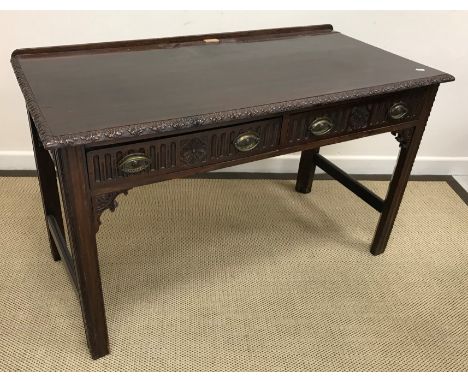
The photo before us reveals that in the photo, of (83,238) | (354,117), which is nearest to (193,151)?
(83,238)

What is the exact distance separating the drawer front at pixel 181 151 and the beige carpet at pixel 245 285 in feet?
2.02

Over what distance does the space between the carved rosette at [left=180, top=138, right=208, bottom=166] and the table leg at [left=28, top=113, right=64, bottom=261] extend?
1.72 ft

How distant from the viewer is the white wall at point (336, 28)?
1886mm

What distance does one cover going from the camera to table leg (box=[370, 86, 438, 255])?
156 centimetres

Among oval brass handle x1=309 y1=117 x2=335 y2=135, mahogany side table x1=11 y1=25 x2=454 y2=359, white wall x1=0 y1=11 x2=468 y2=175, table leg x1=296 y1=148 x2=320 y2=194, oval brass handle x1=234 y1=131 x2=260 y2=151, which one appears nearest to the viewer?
mahogany side table x1=11 y1=25 x2=454 y2=359

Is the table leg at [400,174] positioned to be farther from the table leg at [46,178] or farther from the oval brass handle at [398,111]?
the table leg at [46,178]

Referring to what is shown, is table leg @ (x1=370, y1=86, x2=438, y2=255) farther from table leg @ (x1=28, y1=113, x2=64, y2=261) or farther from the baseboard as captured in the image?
table leg @ (x1=28, y1=113, x2=64, y2=261)

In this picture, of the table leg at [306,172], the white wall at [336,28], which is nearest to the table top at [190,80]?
the white wall at [336,28]

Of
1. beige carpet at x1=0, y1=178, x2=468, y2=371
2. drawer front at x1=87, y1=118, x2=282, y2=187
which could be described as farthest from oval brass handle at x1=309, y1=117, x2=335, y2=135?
beige carpet at x1=0, y1=178, x2=468, y2=371

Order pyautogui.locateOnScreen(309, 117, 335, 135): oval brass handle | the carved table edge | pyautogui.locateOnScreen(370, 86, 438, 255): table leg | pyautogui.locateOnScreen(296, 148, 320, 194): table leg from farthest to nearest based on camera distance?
pyautogui.locateOnScreen(296, 148, 320, 194): table leg, pyautogui.locateOnScreen(370, 86, 438, 255): table leg, pyautogui.locateOnScreen(309, 117, 335, 135): oval brass handle, the carved table edge

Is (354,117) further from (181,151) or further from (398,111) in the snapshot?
(181,151)

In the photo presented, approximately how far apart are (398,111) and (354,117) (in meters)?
0.18
